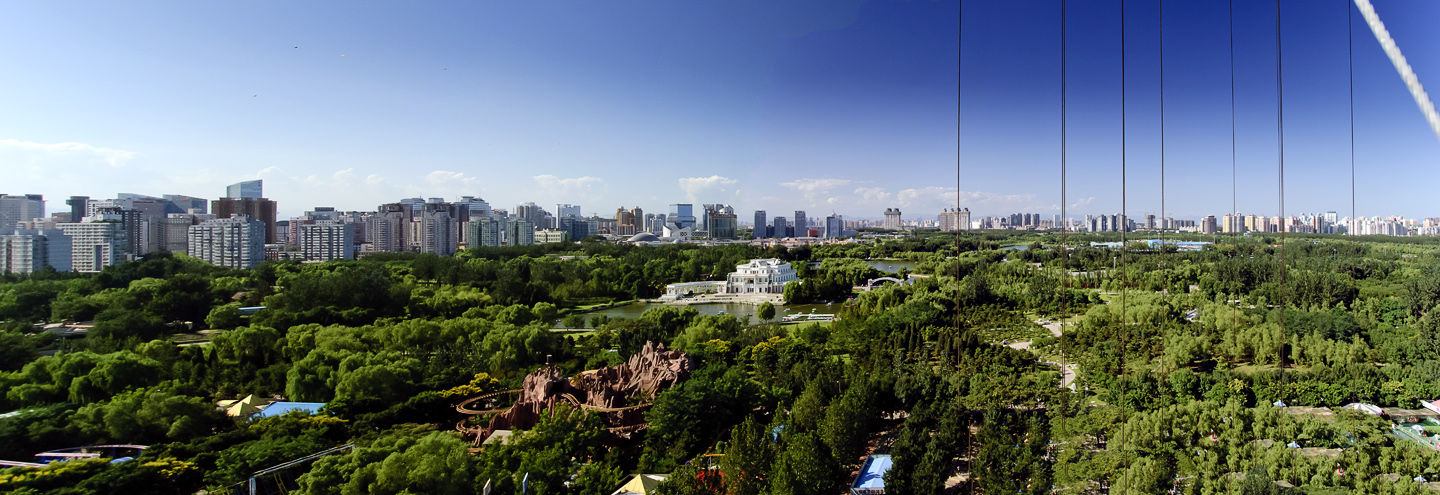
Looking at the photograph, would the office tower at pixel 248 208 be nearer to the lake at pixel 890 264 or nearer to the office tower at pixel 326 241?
the office tower at pixel 326 241

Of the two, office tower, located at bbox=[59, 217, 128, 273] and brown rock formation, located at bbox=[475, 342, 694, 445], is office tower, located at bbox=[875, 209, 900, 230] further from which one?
office tower, located at bbox=[59, 217, 128, 273]

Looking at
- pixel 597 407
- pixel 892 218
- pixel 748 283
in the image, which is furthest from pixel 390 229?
pixel 892 218

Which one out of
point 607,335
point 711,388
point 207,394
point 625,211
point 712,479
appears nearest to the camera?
point 712,479

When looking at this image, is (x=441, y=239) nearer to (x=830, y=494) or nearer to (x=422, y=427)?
(x=422, y=427)

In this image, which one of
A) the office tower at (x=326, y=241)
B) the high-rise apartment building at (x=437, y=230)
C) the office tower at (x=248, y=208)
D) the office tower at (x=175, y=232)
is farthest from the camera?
the high-rise apartment building at (x=437, y=230)

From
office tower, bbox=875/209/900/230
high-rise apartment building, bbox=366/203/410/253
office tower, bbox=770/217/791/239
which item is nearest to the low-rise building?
high-rise apartment building, bbox=366/203/410/253

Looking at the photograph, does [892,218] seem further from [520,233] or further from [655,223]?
[520,233]

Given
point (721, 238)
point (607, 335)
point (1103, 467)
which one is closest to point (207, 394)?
point (607, 335)

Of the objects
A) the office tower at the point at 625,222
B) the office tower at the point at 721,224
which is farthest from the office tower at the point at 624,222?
the office tower at the point at 721,224
